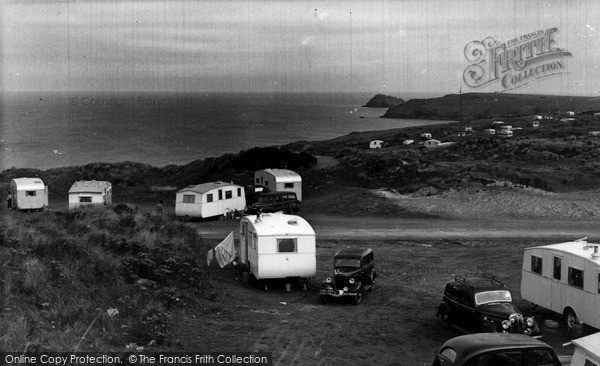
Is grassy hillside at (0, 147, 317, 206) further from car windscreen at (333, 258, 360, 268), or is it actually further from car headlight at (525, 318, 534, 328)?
car headlight at (525, 318, 534, 328)

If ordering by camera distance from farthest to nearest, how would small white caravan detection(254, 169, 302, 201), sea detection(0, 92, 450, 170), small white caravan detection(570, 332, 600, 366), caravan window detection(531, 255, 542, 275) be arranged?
sea detection(0, 92, 450, 170)
small white caravan detection(254, 169, 302, 201)
caravan window detection(531, 255, 542, 275)
small white caravan detection(570, 332, 600, 366)

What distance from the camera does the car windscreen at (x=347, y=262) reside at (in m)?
20.4

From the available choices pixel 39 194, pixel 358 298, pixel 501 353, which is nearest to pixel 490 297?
pixel 358 298

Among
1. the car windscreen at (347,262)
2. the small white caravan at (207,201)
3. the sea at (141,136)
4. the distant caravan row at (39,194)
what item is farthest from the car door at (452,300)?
the sea at (141,136)

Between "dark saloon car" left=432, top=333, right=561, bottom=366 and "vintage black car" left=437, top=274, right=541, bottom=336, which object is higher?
"dark saloon car" left=432, top=333, right=561, bottom=366

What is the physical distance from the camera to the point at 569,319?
1686cm

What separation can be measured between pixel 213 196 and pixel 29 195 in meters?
13.3

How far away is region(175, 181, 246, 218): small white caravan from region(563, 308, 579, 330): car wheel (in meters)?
22.5

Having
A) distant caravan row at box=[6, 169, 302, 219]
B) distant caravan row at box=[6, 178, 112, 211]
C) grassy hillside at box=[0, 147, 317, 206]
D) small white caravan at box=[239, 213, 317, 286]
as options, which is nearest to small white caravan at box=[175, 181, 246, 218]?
distant caravan row at box=[6, 169, 302, 219]

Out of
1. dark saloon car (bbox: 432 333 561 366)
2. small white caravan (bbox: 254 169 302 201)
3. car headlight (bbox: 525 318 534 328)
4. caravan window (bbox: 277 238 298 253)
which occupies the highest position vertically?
small white caravan (bbox: 254 169 302 201)

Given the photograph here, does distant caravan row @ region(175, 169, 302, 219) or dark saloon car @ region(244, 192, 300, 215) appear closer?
distant caravan row @ region(175, 169, 302, 219)

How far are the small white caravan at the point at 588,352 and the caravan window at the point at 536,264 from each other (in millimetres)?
7292

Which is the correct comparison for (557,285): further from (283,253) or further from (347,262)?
(283,253)

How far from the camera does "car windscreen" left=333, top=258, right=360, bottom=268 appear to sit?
66.9ft
